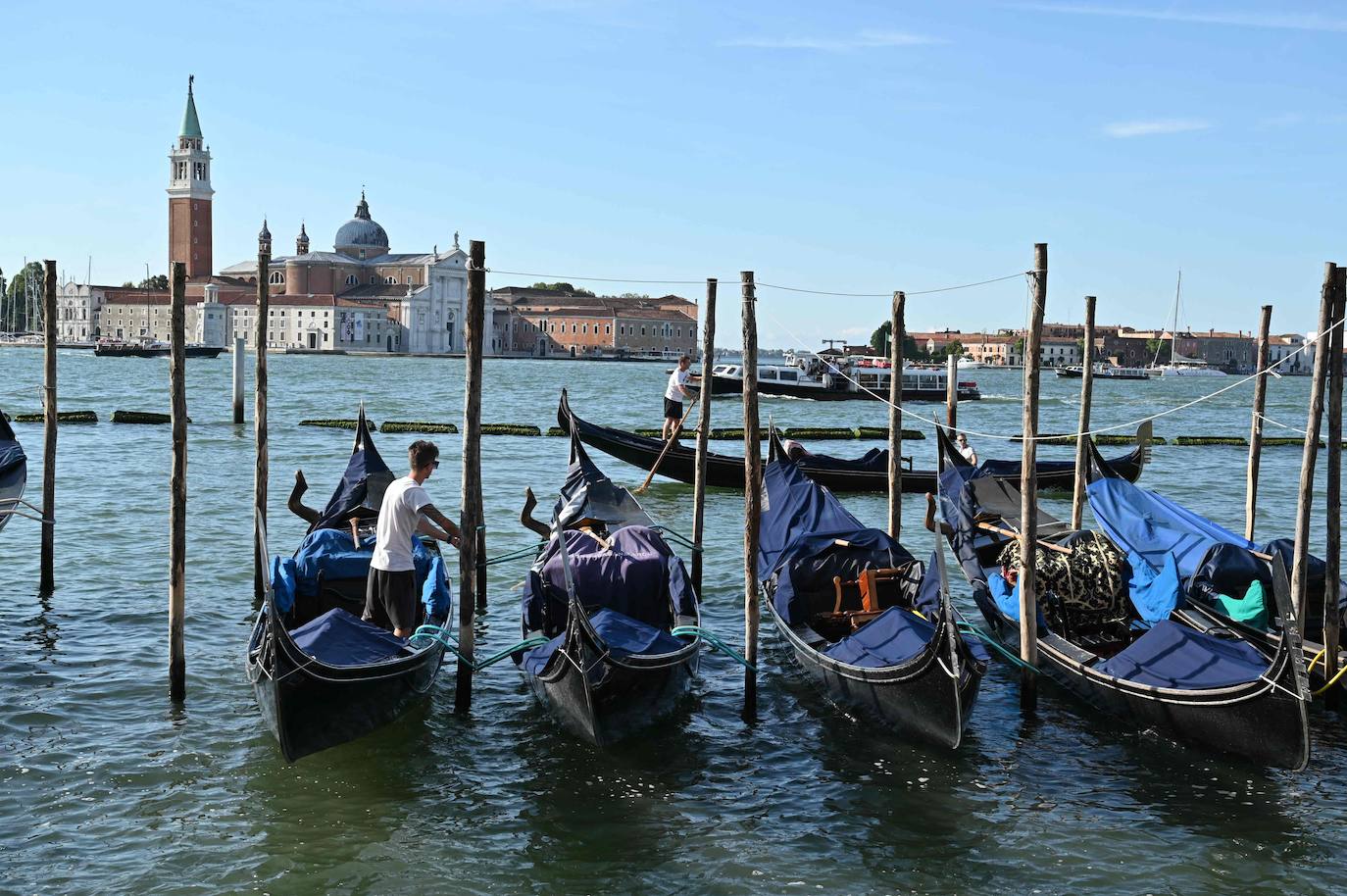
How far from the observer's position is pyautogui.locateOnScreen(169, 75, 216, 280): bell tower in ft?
238

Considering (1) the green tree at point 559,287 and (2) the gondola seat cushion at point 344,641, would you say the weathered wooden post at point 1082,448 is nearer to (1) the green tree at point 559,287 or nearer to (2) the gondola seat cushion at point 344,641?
(2) the gondola seat cushion at point 344,641

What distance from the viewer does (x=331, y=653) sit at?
468 cm

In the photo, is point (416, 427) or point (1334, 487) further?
point (416, 427)

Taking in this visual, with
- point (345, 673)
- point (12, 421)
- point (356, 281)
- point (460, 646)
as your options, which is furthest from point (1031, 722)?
point (356, 281)

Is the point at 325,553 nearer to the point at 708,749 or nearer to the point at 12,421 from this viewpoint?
the point at 708,749

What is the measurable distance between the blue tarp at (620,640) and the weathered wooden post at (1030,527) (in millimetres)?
1467

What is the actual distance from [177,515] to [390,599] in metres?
1.05

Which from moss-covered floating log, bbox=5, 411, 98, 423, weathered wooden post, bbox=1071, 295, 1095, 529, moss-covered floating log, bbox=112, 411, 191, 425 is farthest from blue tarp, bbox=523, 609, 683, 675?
moss-covered floating log, bbox=5, 411, 98, 423

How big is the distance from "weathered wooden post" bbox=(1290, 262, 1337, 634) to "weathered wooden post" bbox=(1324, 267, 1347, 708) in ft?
0.10

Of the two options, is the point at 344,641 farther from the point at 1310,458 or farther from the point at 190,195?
the point at 190,195

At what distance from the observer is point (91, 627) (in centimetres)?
656

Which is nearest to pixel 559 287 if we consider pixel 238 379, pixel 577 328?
pixel 577 328

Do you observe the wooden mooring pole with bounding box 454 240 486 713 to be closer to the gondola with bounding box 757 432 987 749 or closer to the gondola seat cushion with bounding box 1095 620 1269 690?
the gondola with bounding box 757 432 987 749

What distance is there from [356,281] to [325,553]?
77.7 m
